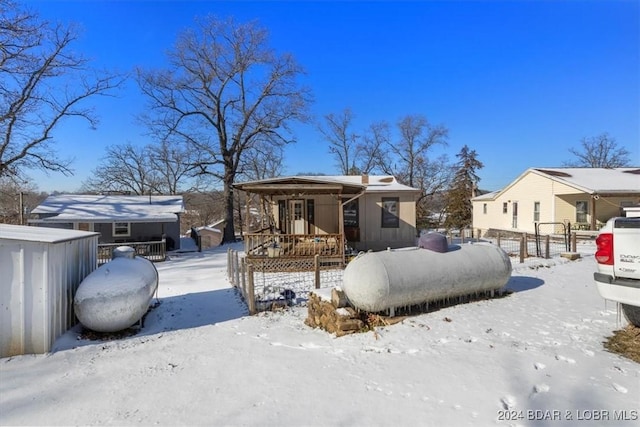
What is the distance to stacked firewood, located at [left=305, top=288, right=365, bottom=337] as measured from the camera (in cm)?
573

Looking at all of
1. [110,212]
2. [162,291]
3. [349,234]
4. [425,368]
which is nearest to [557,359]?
[425,368]

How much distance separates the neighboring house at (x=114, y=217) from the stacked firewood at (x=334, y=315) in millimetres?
16778

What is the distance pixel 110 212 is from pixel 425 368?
70.7ft

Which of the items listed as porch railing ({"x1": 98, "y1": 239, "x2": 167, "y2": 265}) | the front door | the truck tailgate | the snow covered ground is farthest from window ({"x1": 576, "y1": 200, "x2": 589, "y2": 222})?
porch railing ({"x1": 98, "y1": 239, "x2": 167, "y2": 265})

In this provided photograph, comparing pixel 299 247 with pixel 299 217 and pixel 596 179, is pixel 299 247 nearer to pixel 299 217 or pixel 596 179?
pixel 299 217

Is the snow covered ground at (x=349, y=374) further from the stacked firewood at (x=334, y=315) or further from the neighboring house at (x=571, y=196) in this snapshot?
the neighboring house at (x=571, y=196)

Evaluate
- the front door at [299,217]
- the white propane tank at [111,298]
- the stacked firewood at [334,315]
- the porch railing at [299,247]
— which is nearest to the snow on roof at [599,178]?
the porch railing at [299,247]

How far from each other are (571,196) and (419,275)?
20282 millimetres

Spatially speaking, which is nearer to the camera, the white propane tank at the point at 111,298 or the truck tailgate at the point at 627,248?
the truck tailgate at the point at 627,248

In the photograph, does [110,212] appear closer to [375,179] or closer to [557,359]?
[375,179]

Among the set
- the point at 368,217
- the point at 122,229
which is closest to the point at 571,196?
the point at 368,217

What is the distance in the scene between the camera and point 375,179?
63.1 ft

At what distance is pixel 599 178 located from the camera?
71.8 feet

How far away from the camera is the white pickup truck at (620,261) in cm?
415
